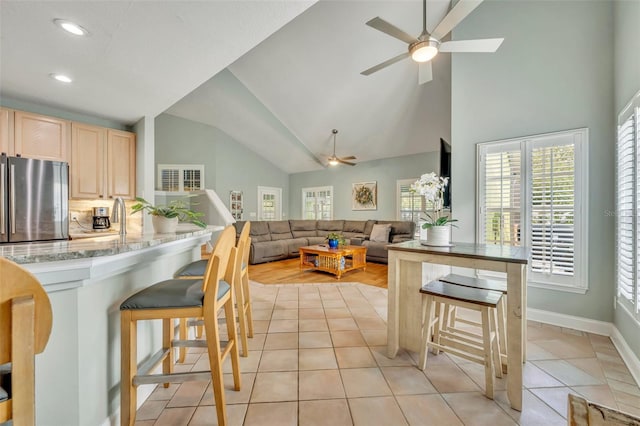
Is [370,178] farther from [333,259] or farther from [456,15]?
[456,15]

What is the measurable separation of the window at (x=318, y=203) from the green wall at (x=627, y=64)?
6437 mm

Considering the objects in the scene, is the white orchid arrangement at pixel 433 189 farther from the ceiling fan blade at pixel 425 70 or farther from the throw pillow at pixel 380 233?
the throw pillow at pixel 380 233

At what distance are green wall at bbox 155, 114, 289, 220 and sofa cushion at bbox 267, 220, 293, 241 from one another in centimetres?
147

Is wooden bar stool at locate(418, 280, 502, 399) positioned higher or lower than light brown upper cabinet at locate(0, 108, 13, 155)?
lower

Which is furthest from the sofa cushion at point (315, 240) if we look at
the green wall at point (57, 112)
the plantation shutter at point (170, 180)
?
the green wall at point (57, 112)

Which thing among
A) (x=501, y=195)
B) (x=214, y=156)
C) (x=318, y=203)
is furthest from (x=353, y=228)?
(x=501, y=195)

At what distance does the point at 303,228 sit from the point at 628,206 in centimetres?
623

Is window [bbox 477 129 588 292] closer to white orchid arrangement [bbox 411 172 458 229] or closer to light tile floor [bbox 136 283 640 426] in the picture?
light tile floor [bbox 136 283 640 426]

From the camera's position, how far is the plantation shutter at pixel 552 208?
8.36 ft

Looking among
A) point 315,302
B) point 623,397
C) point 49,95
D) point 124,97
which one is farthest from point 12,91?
point 623,397

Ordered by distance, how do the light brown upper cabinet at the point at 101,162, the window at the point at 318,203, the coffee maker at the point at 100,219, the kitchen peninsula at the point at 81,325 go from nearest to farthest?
the kitchen peninsula at the point at 81,325 < the light brown upper cabinet at the point at 101,162 < the coffee maker at the point at 100,219 < the window at the point at 318,203

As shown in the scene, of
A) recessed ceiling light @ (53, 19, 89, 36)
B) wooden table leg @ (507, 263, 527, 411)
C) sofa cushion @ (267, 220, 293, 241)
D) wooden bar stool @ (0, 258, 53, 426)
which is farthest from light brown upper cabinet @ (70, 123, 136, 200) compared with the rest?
wooden table leg @ (507, 263, 527, 411)

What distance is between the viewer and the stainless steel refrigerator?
106 inches

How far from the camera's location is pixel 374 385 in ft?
5.58
